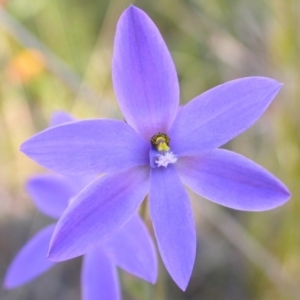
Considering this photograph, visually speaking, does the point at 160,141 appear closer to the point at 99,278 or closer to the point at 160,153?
the point at 160,153

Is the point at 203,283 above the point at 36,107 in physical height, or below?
below

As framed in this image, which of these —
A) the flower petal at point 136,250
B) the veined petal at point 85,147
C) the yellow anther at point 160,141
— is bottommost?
the flower petal at point 136,250

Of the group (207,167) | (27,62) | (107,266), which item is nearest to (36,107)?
(27,62)

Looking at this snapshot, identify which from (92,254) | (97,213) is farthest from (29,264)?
(97,213)

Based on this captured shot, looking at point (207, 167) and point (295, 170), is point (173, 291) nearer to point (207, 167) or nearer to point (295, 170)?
point (295, 170)

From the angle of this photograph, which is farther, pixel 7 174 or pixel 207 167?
pixel 7 174

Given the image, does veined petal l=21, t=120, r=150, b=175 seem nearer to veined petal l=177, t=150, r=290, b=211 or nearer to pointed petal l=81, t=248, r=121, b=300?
veined petal l=177, t=150, r=290, b=211

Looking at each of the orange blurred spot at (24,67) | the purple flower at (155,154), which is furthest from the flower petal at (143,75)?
the orange blurred spot at (24,67)

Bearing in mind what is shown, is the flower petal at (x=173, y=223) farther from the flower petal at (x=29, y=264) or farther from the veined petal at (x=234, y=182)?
the flower petal at (x=29, y=264)
